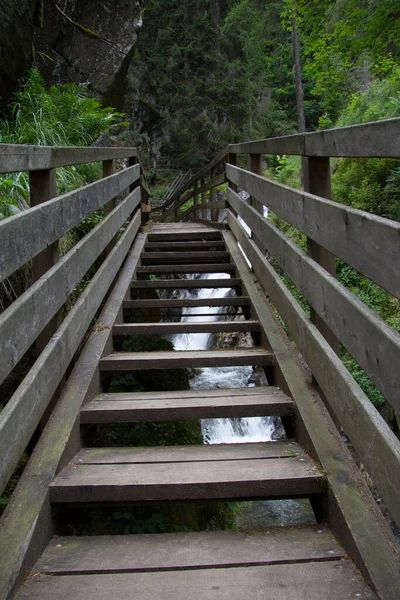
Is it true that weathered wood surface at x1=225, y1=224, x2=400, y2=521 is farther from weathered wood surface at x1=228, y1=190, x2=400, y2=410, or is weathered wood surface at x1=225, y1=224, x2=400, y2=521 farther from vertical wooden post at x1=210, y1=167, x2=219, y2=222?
vertical wooden post at x1=210, y1=167, x2=219, y2=222

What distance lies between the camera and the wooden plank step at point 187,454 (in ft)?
7.95

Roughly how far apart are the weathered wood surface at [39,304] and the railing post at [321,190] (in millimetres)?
1318

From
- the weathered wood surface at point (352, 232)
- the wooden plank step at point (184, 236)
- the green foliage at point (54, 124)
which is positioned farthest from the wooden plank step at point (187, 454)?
the wooden plank step at point (184, 236)

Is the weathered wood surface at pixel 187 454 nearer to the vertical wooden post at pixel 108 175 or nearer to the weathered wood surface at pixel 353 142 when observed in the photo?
the weathered wood surface at pixel 353 142

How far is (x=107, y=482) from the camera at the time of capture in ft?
7.14

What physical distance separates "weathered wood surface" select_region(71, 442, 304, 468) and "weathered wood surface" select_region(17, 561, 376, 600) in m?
0.66

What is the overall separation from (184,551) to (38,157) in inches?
69.3

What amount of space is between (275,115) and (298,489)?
32.2 m

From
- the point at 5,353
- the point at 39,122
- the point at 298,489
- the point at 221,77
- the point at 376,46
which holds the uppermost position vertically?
the point at 221,77

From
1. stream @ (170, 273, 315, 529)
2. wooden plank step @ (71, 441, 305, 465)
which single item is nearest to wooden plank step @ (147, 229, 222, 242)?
stream @ (170, 273, 315, 529)

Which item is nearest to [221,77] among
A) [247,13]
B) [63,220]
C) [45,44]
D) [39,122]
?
[247,13]

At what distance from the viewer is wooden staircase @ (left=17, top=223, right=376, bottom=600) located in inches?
66.7

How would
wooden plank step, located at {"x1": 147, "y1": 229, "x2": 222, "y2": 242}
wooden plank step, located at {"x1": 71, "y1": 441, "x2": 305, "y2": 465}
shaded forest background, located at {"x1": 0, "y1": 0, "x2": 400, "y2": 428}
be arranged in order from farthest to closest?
wooden plank step, located at {"x1": 147, "y1": 229, "x2": 222, "y2": 242}
shaded forest background, located at {"x1": 0, "y1": 0, "x2": 400, "y2": 428}
wooden plank step, located at {"x1": 71, "y1": 441, "x2": 305, "y2": 465}

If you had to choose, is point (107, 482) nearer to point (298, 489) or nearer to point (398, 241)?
point (298, 489)
